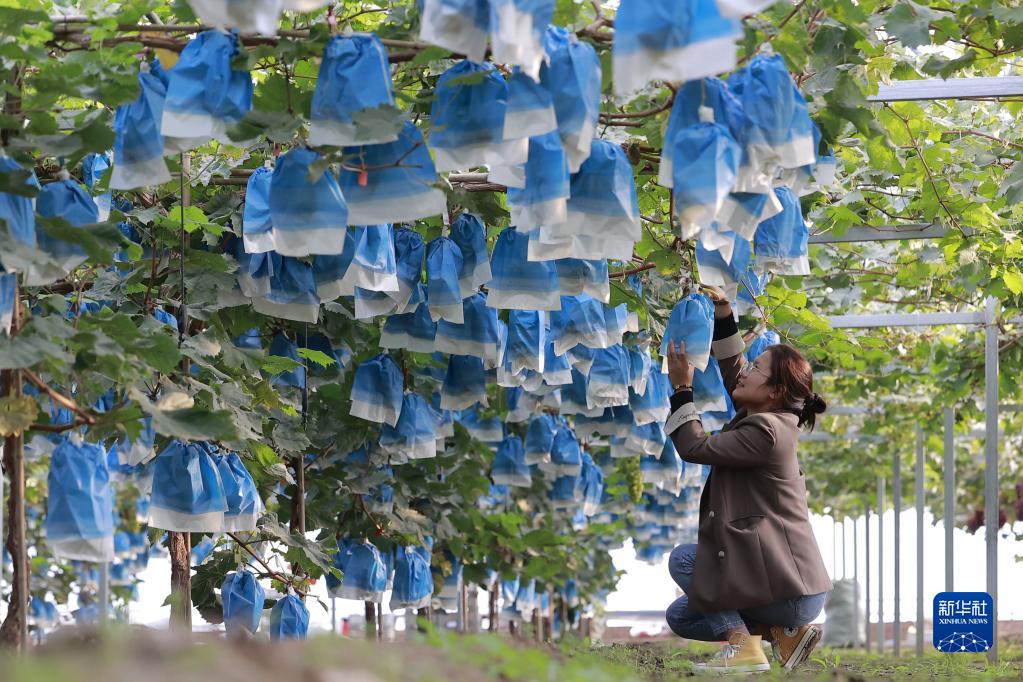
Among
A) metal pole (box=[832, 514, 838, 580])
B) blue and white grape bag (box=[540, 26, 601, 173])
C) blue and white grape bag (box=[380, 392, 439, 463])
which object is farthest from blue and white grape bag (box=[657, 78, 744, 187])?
metal pole (box=[832, 514, 838, 580])

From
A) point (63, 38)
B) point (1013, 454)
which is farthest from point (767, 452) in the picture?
point (1013, 454)

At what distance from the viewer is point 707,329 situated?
195 inches

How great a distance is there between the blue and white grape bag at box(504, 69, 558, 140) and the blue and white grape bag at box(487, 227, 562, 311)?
114 cm

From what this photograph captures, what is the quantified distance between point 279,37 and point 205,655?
1794mm

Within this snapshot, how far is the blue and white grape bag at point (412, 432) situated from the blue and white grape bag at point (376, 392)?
0.40m

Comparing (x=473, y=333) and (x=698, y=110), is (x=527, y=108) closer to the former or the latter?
(x=698, y=110)

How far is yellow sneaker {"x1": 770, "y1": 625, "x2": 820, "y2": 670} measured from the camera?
187 inches

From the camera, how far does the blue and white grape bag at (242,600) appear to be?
5547 millimetres

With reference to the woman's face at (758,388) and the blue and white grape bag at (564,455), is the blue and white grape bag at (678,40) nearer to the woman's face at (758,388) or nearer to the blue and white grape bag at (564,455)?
the woman's face at (758,388)

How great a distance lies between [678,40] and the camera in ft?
9.04

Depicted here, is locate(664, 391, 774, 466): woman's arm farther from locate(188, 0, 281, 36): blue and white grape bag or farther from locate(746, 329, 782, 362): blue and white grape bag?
locate(188, 0, 281, 36): blue and white grape bag

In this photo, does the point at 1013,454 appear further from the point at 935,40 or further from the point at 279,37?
the point at 279,37

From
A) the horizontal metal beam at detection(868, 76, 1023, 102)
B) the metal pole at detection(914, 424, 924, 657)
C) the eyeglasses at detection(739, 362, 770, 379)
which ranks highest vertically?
the horizontal metal beam at detection(868, 76, 1023, 102)

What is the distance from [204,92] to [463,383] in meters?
2.89
